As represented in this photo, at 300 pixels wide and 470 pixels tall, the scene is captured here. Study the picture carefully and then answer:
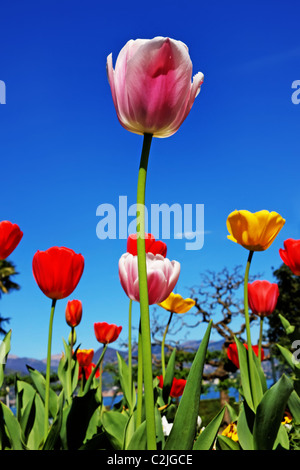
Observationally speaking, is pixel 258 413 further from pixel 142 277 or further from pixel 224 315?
pixel 224 315

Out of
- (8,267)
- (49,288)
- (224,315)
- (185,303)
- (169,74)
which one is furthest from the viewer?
(8,267)

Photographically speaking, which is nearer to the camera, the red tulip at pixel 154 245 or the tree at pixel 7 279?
the red tulip at pixel 154 245

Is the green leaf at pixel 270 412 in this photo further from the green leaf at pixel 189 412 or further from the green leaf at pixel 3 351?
the green leaf at pixel 3 351

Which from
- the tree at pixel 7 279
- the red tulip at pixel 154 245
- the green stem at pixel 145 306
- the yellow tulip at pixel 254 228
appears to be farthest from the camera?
the tree at pixel 7 279

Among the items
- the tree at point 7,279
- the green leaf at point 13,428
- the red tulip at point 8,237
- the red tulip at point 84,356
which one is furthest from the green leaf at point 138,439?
the tree at point 7,279

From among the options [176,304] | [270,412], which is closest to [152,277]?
[270,412]

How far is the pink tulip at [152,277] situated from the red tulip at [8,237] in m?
0.82

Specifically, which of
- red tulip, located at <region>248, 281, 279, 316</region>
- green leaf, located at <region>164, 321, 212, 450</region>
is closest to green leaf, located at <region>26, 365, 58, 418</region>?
red tulip, located at <region>248, 281, 279, 316</region>

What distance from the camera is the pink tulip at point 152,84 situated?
0.82 metres

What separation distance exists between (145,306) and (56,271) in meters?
0.96

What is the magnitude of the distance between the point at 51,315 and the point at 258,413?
77cm

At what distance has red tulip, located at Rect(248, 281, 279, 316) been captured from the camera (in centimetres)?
245
